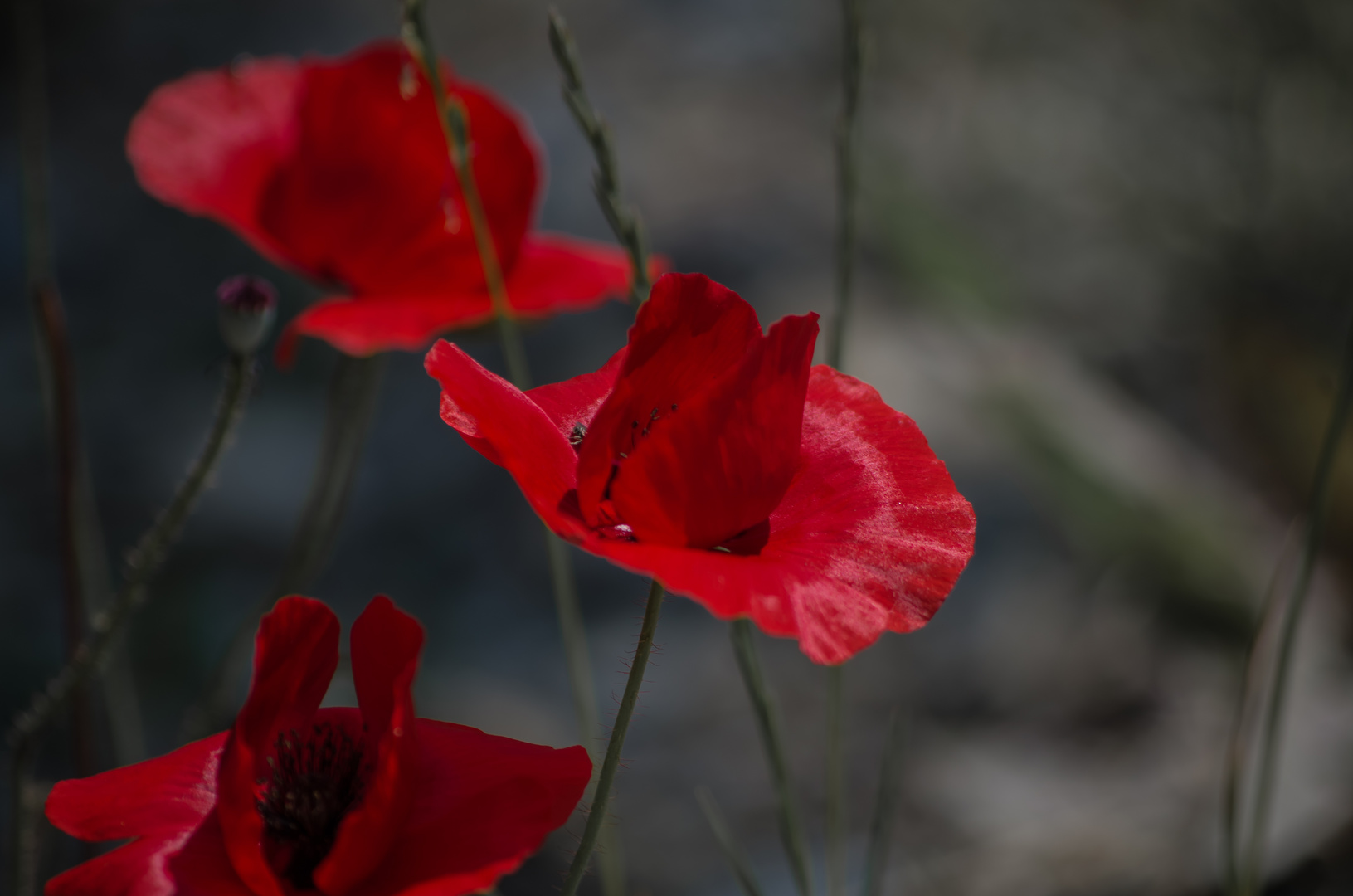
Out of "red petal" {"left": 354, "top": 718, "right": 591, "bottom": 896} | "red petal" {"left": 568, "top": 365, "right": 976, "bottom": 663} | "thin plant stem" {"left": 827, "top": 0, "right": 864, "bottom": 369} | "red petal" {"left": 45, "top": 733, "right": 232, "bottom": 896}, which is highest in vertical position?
"thin plant stem" {"left": 827, "top": 0, "right": 864, "bottom": 369}

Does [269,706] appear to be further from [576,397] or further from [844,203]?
[844,203]

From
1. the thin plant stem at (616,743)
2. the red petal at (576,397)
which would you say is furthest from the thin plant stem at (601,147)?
the thin plant stem at (616,743)

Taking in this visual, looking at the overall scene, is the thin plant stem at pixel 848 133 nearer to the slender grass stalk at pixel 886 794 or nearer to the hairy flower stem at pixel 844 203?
the hairy flower stem at pixel 844 203

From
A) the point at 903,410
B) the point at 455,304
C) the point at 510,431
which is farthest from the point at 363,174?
the point at 903,410

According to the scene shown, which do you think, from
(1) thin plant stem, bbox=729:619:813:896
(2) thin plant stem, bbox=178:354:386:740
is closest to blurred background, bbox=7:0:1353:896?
(2) thin plant stem, bbox=178:354:386:740

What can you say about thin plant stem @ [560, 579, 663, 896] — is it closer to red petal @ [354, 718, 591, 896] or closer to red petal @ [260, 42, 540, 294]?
red petal @ [354, 718, 591, 896]

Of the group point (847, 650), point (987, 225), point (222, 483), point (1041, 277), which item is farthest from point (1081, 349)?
point (847, 650)
